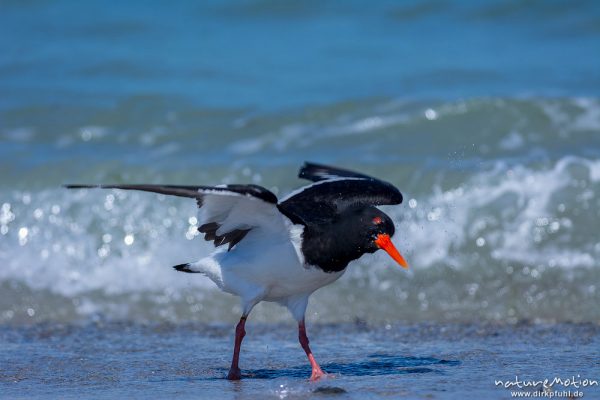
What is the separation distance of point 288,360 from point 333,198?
0.92 m

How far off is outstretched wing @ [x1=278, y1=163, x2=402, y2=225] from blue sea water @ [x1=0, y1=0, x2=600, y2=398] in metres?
0.81

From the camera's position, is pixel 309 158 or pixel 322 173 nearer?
pixel 322 173

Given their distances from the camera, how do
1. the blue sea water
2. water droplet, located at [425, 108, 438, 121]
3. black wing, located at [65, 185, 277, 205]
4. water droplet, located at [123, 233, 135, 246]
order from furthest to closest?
1. water droplet, located at [425, 108, 438, 121]
2. water droplet, located at [123, 233, 135, 246]
3. the blue sea water
4. black wing, located at [65, 185, 277, 205]

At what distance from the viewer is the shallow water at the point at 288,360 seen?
4.54 meters

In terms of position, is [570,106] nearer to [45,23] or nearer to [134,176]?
[134,176]

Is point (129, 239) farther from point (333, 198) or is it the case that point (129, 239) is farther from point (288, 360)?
point (333, 198)

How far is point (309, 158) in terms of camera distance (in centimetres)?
937

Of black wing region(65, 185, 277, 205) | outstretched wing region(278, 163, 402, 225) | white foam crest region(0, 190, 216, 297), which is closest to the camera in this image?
black wing region(65, 185, 277, 205)

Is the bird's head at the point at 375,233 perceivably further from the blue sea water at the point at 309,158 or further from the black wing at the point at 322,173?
the black wing at the point at 322,173

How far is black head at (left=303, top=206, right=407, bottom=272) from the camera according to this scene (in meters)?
4.86

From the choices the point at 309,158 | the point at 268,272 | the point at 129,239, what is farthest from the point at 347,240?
the point at 309,158

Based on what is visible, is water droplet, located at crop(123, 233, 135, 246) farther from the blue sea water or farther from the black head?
the black head

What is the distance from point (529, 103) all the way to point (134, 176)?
3968 millimetres

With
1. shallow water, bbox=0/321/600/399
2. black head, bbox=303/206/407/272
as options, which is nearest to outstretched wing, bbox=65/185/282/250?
black head, bbox=303/206/407/272
